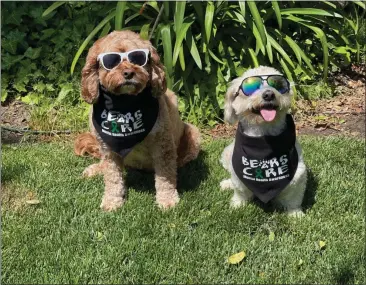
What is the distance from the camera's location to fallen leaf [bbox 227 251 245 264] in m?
3.39

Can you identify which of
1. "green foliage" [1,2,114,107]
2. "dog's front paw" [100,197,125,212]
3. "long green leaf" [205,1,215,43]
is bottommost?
"green foliage" [1,2,114,107]

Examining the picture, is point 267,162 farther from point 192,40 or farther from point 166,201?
point 192,40

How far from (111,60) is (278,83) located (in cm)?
127

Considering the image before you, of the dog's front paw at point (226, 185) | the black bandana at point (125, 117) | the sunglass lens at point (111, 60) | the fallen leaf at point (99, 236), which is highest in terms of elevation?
the sunglass lens at point (111, 60)

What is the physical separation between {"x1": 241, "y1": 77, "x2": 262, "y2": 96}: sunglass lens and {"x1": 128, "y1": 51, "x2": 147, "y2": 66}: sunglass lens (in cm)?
78

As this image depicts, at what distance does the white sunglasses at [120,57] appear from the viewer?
362 centimetres

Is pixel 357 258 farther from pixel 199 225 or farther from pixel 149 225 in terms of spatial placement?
pixel 149 225

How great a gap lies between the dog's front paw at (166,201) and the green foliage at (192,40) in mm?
1793

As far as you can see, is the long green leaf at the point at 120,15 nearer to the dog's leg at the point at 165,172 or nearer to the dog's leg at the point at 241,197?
the dog's leg at the point at 165,172

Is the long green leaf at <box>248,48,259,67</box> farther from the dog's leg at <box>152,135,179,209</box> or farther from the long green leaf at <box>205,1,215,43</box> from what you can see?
the dog's leg at <box>152,135,179,209</box>

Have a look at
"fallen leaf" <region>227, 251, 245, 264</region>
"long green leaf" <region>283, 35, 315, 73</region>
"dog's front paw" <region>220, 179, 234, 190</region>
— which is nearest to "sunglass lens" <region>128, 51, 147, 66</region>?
"dog's front paw" <region>220, 179, 234, 190</region>

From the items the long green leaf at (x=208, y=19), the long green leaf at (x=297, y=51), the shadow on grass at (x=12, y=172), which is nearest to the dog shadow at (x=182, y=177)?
the shadow on grass at (x=12, y=172)

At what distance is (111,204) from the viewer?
4.12 meters

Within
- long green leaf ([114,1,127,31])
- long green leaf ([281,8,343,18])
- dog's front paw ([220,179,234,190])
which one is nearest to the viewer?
dog's front paw ([220,179,234,190])
